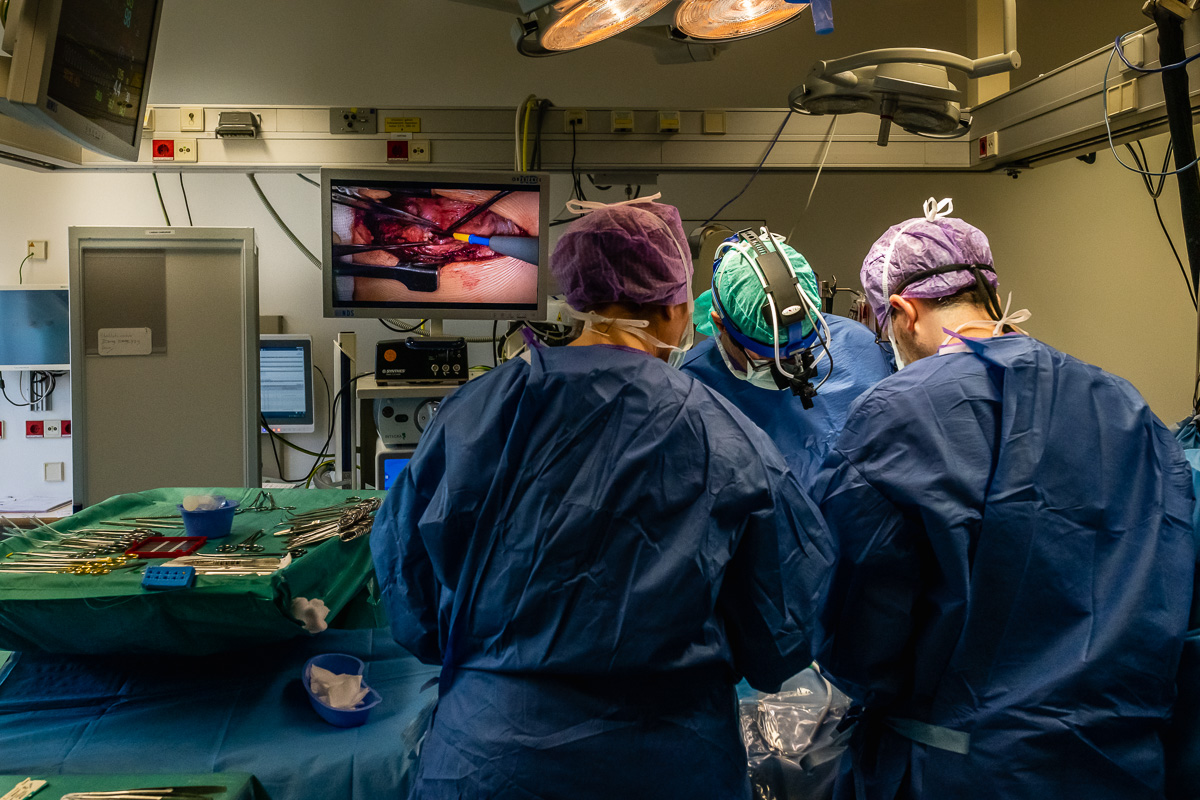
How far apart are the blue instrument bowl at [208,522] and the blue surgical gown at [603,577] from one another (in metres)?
0.54

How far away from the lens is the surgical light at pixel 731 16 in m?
1.37

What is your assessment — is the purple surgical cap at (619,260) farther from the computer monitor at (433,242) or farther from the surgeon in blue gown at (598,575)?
the computer monitor at (433,242)

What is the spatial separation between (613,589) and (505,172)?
1740mm

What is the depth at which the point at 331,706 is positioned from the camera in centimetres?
129

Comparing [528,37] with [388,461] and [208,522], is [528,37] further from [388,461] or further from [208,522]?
[388,461]

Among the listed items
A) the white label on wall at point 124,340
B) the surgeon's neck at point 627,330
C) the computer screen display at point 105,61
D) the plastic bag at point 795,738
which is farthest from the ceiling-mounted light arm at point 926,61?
the white label on wall at point 124,340

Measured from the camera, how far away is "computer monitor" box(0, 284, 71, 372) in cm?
303

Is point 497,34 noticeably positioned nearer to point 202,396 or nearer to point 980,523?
point 202,396

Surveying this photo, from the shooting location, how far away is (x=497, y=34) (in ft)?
10.8

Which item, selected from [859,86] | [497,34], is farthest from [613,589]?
[497,34]

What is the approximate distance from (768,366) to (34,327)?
2.99 meters

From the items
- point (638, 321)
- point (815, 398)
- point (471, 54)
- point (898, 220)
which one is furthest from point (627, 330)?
point (898, 220)

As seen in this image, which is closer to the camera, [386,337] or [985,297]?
[985,297]

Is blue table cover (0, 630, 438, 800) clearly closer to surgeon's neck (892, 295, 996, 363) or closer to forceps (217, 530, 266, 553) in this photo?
forceps (217, 530, 266, 553)
